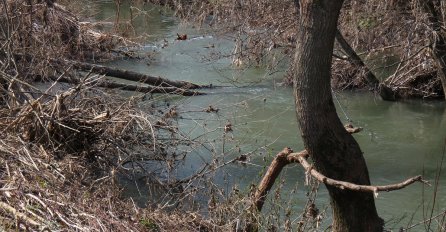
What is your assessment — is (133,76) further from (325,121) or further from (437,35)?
(325,121)

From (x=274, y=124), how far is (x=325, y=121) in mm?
6852

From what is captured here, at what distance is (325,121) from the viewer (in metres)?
5.99

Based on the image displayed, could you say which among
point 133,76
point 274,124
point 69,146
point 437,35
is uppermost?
point 437,35

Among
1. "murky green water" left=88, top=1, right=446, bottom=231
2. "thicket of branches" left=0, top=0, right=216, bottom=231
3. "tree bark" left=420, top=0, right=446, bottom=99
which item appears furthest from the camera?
"tree bark" left=420, top=0, right=446, bottom=99

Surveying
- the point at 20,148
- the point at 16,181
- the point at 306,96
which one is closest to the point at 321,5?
the point at 306,96

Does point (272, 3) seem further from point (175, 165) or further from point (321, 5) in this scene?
point (321, 5)

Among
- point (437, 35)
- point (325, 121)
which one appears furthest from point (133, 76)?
point (325, 121)

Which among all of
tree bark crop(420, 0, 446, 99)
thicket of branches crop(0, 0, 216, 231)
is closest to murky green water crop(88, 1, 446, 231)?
thicket of branches crop(0, 0, 216, 231)

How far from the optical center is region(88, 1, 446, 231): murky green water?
31.9ft

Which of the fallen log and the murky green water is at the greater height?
the fallen log

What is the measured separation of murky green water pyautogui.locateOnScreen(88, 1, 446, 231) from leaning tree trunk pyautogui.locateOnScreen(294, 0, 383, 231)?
72.3 inches

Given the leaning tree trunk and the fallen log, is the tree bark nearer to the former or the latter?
the fallen log

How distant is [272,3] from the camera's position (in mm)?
14164

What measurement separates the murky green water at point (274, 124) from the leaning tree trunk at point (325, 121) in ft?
6.02
